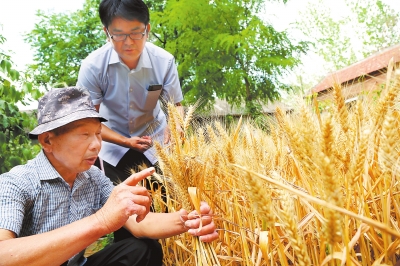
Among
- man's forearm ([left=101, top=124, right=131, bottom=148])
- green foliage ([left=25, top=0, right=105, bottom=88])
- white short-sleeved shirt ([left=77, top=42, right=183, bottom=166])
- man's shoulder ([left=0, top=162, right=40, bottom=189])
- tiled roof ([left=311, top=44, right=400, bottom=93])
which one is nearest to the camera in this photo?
tiled roof ([left=311, top=44, right=400, bottom=93])

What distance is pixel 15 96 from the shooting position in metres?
3.15

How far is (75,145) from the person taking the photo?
1391mm

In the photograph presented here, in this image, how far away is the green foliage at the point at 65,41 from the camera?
47.3 ft

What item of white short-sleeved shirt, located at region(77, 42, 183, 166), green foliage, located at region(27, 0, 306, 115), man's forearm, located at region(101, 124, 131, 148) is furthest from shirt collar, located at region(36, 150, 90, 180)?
green foliage, located at region(27, 0, 306, 115)

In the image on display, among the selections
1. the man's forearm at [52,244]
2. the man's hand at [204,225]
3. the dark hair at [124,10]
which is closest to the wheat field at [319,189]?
the man's hand at [204,225]

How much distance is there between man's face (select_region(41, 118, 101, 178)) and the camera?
1394 mm

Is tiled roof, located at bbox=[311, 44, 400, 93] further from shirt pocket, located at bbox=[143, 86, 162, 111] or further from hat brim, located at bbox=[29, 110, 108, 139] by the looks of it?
shirt pocket, located at bbox=[143, 86, 162, 111]

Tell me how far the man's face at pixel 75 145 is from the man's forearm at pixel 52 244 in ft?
0.99

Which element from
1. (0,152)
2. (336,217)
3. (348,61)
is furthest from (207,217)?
(348,61)

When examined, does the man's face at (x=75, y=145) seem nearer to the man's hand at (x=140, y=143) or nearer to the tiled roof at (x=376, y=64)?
the man's hand at (x=140, y=143)

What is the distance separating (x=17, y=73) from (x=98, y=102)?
1.21 metres

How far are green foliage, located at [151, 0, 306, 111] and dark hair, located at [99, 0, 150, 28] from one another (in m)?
5.08

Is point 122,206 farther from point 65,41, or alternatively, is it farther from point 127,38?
point 65,41

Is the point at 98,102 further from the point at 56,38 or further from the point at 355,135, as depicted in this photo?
the point at 56,38
